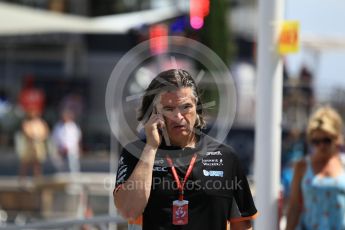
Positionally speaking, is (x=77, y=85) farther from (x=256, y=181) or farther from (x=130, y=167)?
(x=130, y=167)

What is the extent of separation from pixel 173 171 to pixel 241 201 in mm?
372

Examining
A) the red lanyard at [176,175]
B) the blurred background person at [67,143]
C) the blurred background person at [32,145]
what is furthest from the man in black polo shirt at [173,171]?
the blurred background person at [67,143]

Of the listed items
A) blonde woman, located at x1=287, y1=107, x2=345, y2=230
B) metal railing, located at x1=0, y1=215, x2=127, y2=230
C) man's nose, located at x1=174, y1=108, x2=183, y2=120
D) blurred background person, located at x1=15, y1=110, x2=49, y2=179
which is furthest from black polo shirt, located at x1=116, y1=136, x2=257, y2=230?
blurred background person, located at x1=15, y1=110, x2=49, y2=179

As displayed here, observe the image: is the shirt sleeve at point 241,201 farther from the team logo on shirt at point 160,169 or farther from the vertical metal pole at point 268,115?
the vertical metal pole at point 268,115

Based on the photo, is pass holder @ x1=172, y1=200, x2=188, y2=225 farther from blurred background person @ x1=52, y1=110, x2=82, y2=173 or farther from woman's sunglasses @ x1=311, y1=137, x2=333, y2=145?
blurred background person @ x1=52, y1=110, x2=82, y2=173

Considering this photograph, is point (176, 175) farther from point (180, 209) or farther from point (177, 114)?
point (177, 114)

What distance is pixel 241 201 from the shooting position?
11.1ft

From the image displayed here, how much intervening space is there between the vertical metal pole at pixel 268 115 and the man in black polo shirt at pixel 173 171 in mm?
1197

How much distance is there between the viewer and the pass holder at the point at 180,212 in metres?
3.13

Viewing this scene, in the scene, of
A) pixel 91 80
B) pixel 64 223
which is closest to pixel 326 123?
pixel 64 223

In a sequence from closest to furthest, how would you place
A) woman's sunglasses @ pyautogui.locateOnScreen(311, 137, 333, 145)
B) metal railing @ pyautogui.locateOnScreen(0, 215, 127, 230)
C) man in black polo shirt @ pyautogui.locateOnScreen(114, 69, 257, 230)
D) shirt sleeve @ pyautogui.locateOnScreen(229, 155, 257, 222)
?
man in black polo shirt @ pyautogui.locateOnScreen(114, 69, 257, 230), shirt sleeve @ pyautogui.locateOnScreen(229, 155, 257, 222), metal railing @ pyautogui.locateOnScreen(0, 215, 127, 230), woman's sunglasses @ pyautogui.locateOnScreen(311, 137, 333, 145)

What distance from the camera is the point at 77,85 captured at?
838 inches

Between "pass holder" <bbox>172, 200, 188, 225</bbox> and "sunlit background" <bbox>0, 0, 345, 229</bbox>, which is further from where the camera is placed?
"sunlit background" <bbox>0, 0, 345, 229</bbox>

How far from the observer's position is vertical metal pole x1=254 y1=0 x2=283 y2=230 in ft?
14.7
